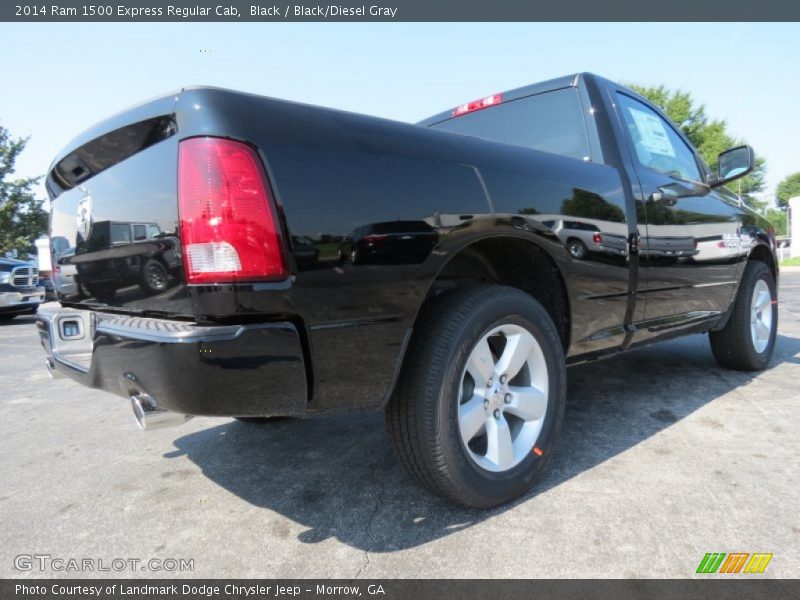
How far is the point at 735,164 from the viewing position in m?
3.39

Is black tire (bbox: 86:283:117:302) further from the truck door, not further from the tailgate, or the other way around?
the truck door

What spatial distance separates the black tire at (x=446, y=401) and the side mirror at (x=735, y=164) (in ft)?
7.59

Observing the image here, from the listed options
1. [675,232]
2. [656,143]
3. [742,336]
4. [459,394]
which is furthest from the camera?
[742,336]

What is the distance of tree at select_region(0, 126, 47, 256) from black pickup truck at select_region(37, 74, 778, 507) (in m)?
26.7

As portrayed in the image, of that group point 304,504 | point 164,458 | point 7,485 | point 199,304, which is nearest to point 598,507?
point 304,504

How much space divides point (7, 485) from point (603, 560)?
Result: 2518mm

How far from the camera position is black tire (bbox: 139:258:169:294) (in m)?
1.50

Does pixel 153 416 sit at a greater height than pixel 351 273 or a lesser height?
lesser

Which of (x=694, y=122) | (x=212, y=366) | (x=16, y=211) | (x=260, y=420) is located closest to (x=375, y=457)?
(x=260, y=420)

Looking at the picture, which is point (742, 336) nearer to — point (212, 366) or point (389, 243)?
point (389, 243)

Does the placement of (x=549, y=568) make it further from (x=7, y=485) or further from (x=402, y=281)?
(x=7, y=485)

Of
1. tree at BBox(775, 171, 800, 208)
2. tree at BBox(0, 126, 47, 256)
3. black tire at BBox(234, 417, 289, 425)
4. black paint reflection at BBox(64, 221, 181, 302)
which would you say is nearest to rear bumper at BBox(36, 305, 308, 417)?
black paint reflection at BBox(64, 221, 181, 302)

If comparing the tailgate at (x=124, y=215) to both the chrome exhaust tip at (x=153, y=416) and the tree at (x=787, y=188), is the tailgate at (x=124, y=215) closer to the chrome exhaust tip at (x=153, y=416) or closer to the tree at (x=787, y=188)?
the chrome exhaust tip at (x=153, y=416)

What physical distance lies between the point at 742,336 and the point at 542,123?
214cm
